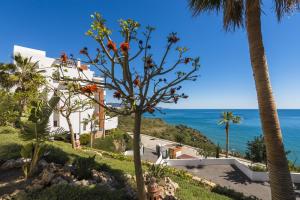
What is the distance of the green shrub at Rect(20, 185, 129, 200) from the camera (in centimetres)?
549

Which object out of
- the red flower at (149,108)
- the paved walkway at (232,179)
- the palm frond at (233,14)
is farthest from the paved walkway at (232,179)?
the palm frond at (233,14)

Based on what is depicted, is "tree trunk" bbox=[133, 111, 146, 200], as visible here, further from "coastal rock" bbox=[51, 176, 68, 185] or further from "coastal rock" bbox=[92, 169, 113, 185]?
"coastal rock" bbox=[51, 176, 68, 185]

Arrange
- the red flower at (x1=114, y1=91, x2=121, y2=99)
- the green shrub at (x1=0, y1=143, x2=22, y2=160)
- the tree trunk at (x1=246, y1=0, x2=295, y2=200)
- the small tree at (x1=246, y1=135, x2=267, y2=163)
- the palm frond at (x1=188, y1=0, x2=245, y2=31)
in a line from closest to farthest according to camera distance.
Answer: the tree trunk at (x1=246, y1=0, x2=295, y2=200) → the red flower at (x1=114, y1=91, x2=121, y2=99) → the palm frond at (x1=188, y1=0, x2=245, y2=31) → the green shrub at (x1=0, y1=143, x2=22, y2=160) → the small tree at (x1=246, y1=135, x2=267, y2=163)

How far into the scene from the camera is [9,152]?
31.5 ft

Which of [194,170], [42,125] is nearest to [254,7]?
[42,125]

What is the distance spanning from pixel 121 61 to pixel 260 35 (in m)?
3.74

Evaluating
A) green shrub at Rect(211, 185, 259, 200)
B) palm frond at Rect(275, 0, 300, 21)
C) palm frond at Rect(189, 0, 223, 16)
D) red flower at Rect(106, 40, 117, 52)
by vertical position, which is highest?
palm frond at Rect(189, 0, 223, 16)

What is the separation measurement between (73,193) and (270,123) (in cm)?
553

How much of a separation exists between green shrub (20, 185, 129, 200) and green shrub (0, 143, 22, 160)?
435 cm

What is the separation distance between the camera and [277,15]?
233 inches

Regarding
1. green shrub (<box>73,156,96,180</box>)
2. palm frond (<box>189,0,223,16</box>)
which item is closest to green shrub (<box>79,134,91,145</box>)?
green shrub (<box>73,156,96,180</box>)

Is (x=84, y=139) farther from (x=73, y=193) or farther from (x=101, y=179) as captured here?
(x=73, y=193)

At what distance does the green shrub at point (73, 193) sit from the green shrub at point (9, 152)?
14.3 ft

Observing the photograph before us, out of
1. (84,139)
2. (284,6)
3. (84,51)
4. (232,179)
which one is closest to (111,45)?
(84,51)
